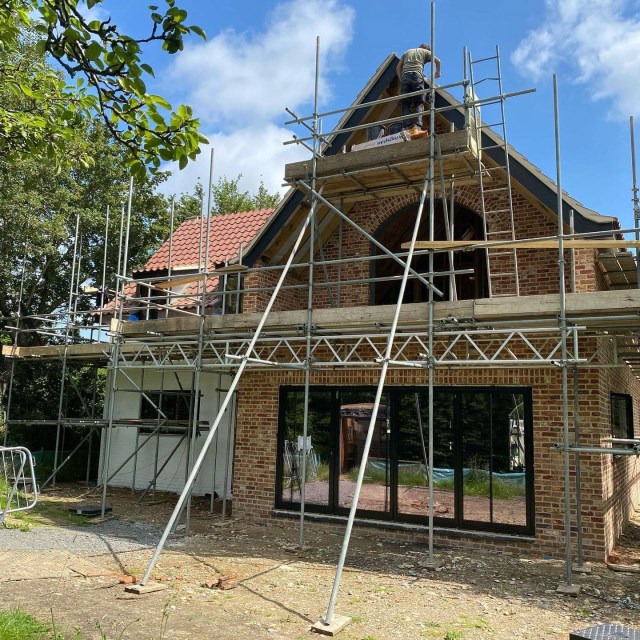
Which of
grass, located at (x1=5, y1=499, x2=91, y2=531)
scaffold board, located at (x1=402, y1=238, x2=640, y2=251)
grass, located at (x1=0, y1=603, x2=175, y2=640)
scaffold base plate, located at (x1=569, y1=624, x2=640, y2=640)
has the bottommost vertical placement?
grass, located at (x1=5, y1=499, x2=91, y2=531)

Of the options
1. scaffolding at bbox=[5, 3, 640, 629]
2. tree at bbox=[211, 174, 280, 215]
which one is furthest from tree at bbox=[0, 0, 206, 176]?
tree at bbox=[211, 174, 280, 215]

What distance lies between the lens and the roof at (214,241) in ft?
48.4

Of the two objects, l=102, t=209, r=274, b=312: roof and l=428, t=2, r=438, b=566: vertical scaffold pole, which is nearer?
l=428, t=2, r=438, b=566: vertical scaffold pole

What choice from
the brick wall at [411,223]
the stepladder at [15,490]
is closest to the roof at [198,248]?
the brick wall at [411,223]

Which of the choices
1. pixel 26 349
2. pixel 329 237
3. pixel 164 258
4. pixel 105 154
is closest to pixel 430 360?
pixel 329 237

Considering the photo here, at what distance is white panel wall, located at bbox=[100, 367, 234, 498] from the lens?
13797 millimetres

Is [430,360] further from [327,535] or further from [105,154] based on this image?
[105,154]

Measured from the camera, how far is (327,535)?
9922mm

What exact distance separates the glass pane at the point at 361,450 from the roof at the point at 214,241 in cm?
538

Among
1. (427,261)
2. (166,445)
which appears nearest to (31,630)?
(427,261)

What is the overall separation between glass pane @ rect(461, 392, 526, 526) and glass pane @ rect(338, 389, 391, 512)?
131 centimetres

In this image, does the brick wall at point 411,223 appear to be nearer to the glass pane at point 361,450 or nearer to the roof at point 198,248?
the glass pane at point 361,450

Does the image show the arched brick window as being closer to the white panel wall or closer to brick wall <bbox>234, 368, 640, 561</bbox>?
brick wall <bbox>234, 368, 640, 561</bbox>

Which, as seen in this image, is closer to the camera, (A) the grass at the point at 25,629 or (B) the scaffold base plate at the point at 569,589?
(A) the grass at the point at 25,629
